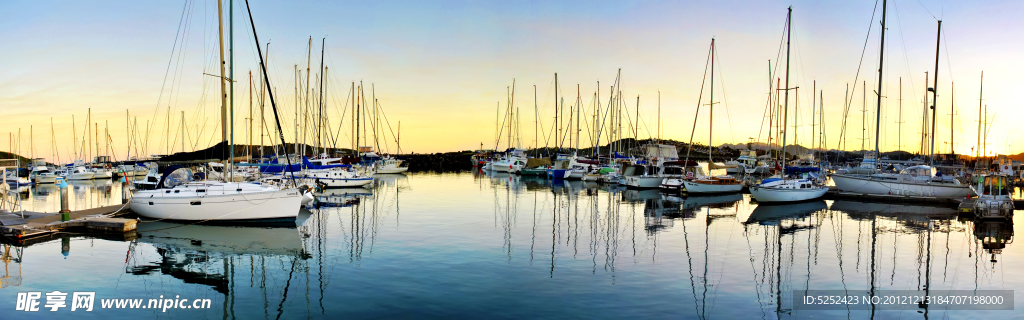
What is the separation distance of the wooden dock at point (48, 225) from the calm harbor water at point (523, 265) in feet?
2.29

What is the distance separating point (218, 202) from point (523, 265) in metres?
13.5

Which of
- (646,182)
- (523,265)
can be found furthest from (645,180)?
(523,265)

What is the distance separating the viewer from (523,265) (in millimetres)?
14938

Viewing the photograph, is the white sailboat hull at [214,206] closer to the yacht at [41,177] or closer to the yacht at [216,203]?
the yacht at [216,203]

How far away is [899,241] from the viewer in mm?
19250

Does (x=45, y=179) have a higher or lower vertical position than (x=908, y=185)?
lower

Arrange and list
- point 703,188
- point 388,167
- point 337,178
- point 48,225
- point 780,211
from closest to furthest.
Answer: point 48,225 → point 780,211 → point 703,188 → point 337,178 → point 388,167

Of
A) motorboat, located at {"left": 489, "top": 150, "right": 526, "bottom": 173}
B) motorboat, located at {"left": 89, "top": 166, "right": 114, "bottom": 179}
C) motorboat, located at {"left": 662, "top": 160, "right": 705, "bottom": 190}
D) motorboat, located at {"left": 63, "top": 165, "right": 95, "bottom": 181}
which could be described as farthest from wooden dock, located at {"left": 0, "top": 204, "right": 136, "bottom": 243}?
motorboat, located at {"left": 489, "top": 150, "right": 526, "bottom": 173}

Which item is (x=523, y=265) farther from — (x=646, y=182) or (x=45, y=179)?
(x=45, y=179)

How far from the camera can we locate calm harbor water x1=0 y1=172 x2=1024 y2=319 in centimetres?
1119

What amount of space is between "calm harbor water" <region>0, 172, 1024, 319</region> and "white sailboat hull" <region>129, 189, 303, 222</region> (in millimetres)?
707

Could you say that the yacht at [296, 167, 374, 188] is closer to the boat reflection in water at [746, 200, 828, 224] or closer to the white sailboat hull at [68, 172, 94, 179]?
the boat reflection in water at [746, 200, 828, 224]

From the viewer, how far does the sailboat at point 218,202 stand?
71.2ft

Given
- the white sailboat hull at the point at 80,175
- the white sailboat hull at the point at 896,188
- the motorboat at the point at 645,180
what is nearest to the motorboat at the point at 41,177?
the white sailboat hull at the point at 80,175
